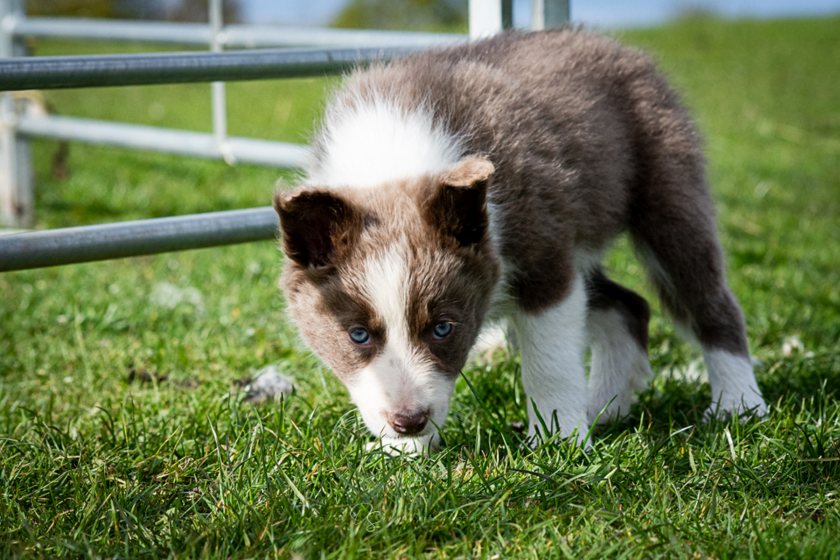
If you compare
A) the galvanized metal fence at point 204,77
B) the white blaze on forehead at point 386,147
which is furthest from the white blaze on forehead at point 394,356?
the galvanized metal fence at point 204,77

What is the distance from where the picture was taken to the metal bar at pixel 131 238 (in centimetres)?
320

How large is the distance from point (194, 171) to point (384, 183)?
19.1 ft

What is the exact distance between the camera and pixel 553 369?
3.23 m

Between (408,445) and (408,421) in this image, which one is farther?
(408,445)

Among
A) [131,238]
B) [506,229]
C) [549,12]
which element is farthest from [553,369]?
[549,12]

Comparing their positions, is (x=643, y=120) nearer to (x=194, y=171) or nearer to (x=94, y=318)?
(x=94, y=318)

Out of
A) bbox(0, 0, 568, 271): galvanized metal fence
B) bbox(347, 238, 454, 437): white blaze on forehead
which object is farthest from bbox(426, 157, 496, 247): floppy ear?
bbox(0, 0, 568, 271): galvanized metal fence

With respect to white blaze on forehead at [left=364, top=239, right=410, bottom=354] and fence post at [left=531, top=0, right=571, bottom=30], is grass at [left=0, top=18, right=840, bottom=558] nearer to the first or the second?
white blaze on forehead at [left=364, top=239, right=410, bottom=354]

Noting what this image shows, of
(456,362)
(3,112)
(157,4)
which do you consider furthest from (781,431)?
(157,4)

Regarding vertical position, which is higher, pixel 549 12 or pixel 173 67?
pixel 549 12

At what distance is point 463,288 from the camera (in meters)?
2.90

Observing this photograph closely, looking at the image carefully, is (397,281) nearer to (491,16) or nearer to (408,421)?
(408,421)

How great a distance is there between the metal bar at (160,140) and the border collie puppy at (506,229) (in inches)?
76.6

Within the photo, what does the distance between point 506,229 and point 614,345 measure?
97cm
